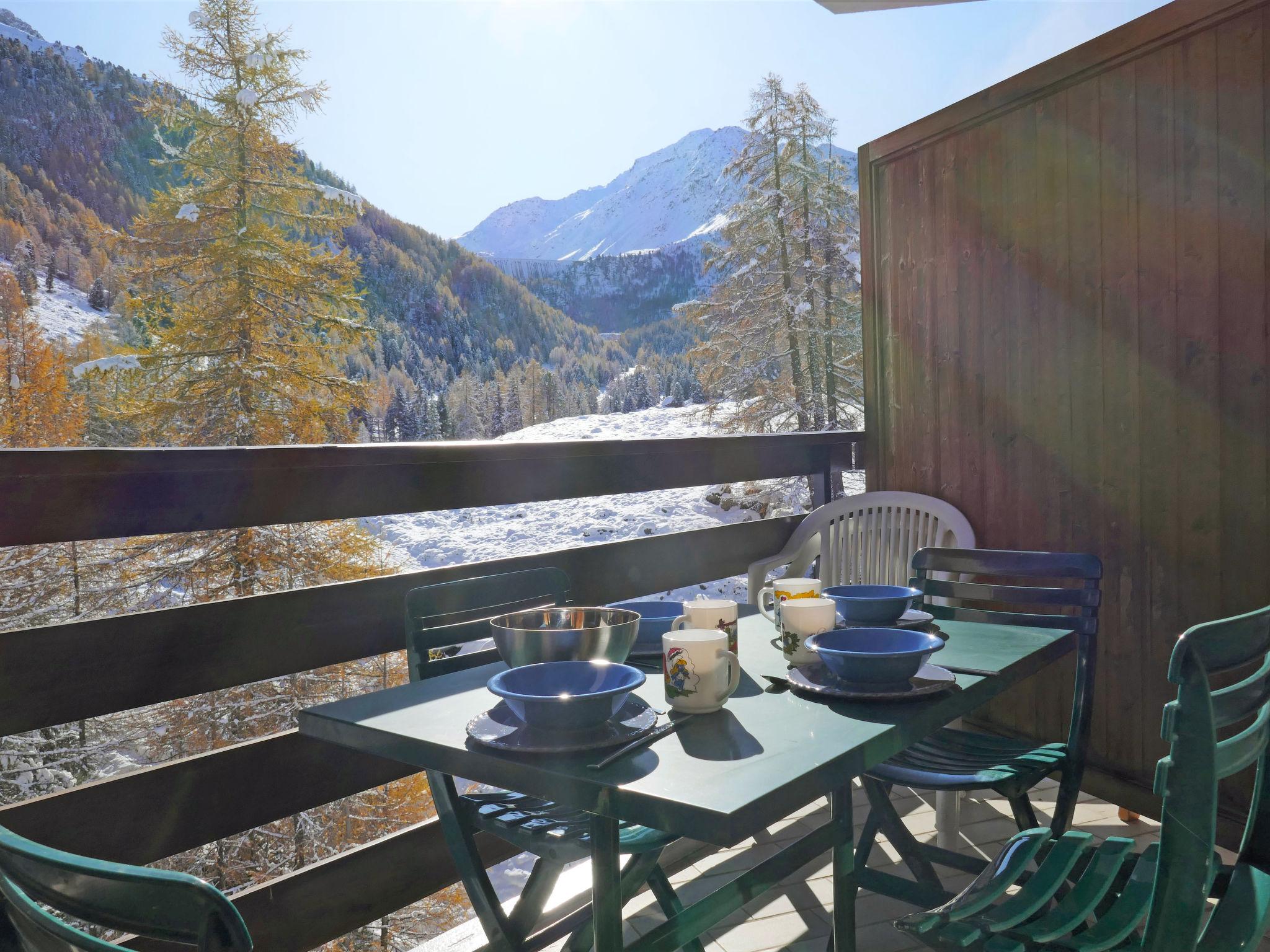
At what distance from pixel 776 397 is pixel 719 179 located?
5.07 metres

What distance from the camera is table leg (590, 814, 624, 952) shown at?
93cm

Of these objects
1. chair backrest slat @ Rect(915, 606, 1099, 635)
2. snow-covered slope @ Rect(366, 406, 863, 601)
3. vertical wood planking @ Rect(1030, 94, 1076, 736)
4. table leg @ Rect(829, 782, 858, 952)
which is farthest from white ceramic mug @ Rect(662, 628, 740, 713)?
snow-covered slope @ Rect(366, 406, 863, 601)

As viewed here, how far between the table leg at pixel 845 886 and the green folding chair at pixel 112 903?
1.13 meters

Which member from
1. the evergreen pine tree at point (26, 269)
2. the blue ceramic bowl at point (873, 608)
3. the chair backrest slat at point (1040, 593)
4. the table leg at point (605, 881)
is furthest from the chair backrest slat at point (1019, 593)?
the evergreen pine tree at point (26, 269)

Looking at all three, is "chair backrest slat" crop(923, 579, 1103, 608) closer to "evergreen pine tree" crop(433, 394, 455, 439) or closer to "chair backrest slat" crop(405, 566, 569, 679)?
"chair backrest slat" crop(405, 566, 569, 679)

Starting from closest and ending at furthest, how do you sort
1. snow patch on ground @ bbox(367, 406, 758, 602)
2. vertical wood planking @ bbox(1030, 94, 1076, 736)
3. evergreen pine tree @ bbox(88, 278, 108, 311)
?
vertical wood planking @ bbox(1030, 94, 1076, 736), snow patch on ground @ bbox(367, 406, 758, 602), evergreen pine tree @ bbox(88, 278, 108, 311)

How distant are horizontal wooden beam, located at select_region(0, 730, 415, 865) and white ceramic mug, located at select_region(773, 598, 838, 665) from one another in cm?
90

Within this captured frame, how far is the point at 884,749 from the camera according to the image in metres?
0.95

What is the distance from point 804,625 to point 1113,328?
1768mm

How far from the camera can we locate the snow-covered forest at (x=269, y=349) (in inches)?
498

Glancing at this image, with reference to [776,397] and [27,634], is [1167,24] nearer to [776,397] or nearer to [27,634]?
[27,634]

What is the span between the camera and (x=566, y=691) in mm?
1034

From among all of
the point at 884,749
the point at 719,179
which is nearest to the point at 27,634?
the point at 884,749

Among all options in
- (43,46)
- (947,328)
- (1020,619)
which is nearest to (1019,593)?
(1020,619)
